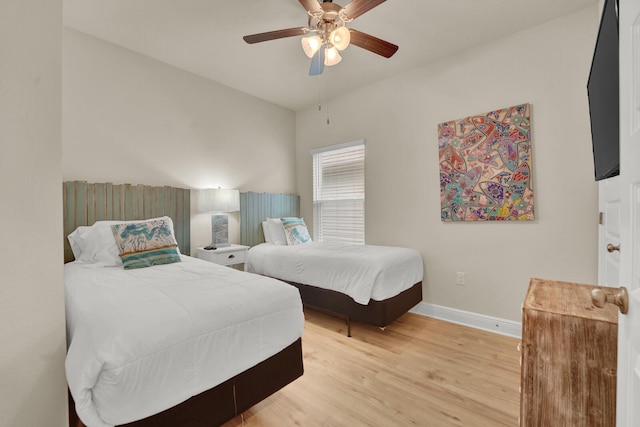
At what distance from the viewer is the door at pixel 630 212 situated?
547mm

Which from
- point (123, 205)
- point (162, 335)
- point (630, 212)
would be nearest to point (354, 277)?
point (162, 335)

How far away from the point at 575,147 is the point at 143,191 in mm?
3963

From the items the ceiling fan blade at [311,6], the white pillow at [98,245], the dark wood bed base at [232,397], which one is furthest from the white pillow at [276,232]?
the ceiling fan blade at [311,6]

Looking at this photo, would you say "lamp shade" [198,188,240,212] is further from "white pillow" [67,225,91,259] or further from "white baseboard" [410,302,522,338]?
"white baseboard" [410,302,522,338]

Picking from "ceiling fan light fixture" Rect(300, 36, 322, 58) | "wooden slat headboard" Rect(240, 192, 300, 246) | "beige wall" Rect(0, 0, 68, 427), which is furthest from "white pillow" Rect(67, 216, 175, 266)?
"ceiling fan light fixture" Rect(300, 36, 322, 58)

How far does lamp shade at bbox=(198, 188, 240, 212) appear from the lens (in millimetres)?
3188

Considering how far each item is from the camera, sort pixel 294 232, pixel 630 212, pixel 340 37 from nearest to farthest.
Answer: pixel 630 212 < pixel 340 37 < pixel 294 232

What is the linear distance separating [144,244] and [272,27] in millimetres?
2152

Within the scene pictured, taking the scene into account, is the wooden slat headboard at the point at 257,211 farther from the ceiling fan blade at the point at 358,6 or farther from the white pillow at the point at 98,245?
the ceiling fan blade at the point at 358,6

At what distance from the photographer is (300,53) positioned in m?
2.88

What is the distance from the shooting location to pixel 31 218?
1117 millimetres

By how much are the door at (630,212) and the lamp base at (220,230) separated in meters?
3.30

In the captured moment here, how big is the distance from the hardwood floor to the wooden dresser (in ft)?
2.06

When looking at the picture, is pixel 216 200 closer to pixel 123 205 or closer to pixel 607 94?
pixel 123 205
